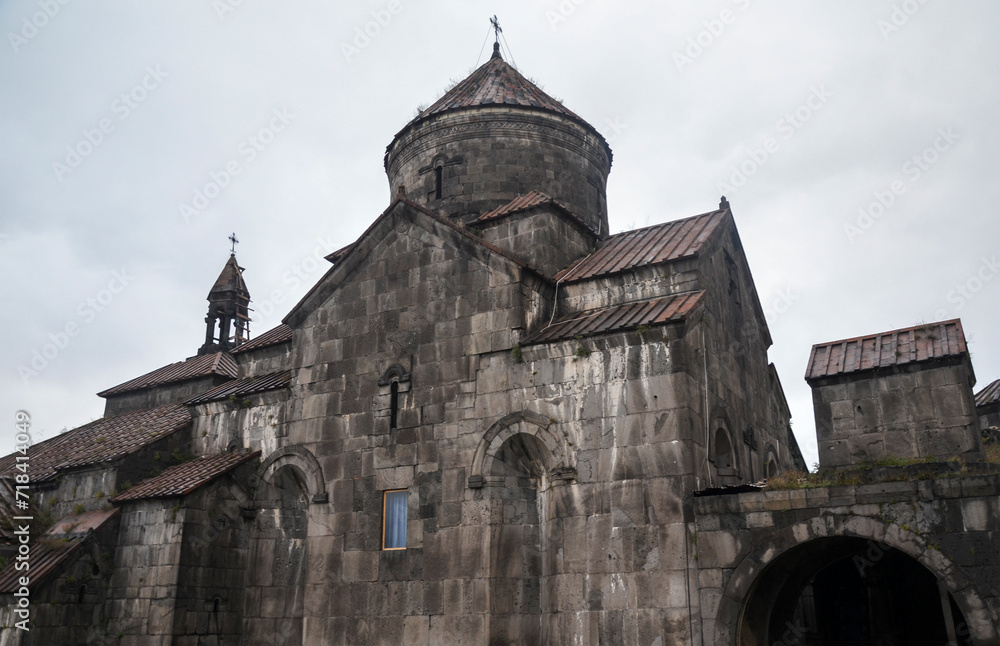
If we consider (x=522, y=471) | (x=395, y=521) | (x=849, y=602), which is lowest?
(x=849, y=602)

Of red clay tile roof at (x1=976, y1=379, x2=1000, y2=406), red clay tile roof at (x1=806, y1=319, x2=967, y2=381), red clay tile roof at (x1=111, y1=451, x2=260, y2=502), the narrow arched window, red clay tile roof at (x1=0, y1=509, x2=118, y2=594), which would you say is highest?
red clay tile roof at (x1=976, y1=379, x2=1000, y2=406)

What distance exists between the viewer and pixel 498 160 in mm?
16312

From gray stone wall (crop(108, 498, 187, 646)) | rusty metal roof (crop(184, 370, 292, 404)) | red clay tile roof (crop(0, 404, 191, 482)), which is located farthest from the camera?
red clay tile roof (crop(0, 404, 191, 482))

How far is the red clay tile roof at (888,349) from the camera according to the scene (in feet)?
39.4

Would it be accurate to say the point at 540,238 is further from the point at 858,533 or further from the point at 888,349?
the point at 858,533

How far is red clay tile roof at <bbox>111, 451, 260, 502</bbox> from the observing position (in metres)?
13.6

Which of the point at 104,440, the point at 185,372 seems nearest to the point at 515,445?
the point at 104,440

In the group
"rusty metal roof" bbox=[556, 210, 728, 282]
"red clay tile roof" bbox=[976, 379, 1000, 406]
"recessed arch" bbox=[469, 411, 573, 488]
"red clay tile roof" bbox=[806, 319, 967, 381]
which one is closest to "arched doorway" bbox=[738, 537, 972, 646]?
"red clay tile roof" bbox=[806, 319, 967, 381]

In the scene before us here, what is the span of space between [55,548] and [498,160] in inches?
418

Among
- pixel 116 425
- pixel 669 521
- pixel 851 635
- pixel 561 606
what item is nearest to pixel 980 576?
pixel 669 521

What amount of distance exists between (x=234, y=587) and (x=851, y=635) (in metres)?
10.8

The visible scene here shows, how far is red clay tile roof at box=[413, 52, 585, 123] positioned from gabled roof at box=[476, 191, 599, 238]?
9.19ft

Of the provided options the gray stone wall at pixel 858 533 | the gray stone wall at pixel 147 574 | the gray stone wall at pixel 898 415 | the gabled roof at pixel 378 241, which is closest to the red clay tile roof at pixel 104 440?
the gray stone wall at pixel 147 574

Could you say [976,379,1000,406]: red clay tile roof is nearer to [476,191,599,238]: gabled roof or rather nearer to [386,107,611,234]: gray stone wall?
[386,107,611,234]: gray stone wall
